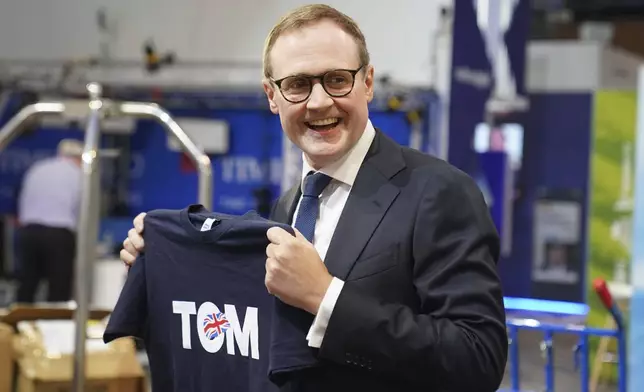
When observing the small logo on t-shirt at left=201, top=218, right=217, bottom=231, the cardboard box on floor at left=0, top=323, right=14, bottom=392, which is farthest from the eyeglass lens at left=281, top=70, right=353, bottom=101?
the cardboard box on floor at left=0, top=323, right=14, bottom=392

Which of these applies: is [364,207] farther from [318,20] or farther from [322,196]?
[318,20]

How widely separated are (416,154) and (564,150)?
8.46m

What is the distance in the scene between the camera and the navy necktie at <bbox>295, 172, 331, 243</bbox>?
1607mm

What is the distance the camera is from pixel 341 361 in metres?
1.40

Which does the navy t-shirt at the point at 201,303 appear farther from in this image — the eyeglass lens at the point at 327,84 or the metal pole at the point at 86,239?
the metal pole at the point at 86,239

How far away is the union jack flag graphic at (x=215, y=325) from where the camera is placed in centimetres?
178

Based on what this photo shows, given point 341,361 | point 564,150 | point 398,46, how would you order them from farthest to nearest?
1. point 564,150
2. point 398,46
3. point 341,361

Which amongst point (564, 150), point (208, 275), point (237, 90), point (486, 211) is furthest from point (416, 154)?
point (564, 150)

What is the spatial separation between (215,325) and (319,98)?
566mm

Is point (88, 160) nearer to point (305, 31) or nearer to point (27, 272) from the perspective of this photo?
point (305, 31)

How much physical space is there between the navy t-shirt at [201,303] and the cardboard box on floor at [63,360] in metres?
1.83

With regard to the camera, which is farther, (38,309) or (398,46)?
(398,46)

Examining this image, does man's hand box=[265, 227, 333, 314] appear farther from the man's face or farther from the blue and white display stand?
the blue and white display stand

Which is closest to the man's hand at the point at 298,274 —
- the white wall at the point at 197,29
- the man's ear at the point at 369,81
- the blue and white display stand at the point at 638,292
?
the man's ear at the point at 369,81
